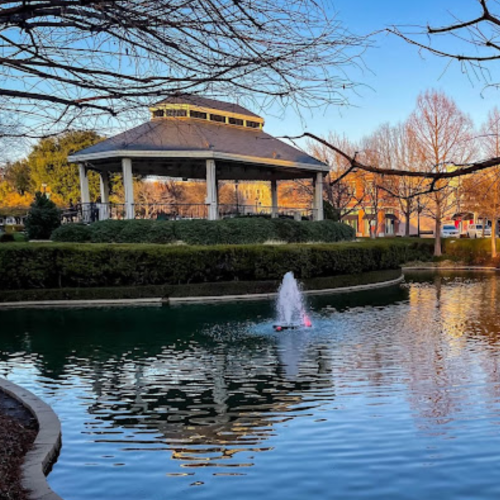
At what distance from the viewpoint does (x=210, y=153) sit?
22.0 meters

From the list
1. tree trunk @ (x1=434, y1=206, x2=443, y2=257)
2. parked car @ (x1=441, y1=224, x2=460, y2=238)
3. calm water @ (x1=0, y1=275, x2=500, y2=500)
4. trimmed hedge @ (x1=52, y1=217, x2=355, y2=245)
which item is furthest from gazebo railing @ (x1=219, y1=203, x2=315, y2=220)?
parked car @ (x1=441, y1=224, x2=460, y2=238)

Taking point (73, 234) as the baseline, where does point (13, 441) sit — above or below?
below

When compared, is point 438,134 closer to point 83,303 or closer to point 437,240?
point 437,240

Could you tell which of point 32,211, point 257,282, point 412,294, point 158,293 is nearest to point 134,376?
point 158,293

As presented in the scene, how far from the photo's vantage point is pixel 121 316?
14078 millimetres

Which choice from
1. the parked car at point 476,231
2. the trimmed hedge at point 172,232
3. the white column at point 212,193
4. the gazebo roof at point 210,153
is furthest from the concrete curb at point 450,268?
the parked car at point 476,231

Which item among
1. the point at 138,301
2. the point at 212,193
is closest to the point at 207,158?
the point at 212,193

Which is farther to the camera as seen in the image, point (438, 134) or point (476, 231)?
point (476, 231)

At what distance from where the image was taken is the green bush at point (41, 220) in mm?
24203

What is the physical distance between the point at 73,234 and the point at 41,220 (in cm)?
499

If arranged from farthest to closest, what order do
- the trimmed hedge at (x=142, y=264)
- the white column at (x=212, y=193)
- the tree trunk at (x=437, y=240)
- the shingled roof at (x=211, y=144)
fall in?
the tree trunk at (x=437, y=240), the white column at (x=212, y=193), the shingled roof at (x=211, y=144), the trimmed hedge at (x=142, y=264)

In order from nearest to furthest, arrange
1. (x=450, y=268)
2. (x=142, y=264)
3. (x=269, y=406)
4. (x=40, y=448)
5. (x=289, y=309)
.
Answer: (x=40, y=448) → (x=269, y=406) → (x=289, y=309) → (x=142, y=264) → (x=450, y=268)

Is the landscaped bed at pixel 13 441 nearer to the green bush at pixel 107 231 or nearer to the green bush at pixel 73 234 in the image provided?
the green bush at pixel 107 231

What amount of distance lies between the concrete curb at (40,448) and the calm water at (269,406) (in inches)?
6.8
